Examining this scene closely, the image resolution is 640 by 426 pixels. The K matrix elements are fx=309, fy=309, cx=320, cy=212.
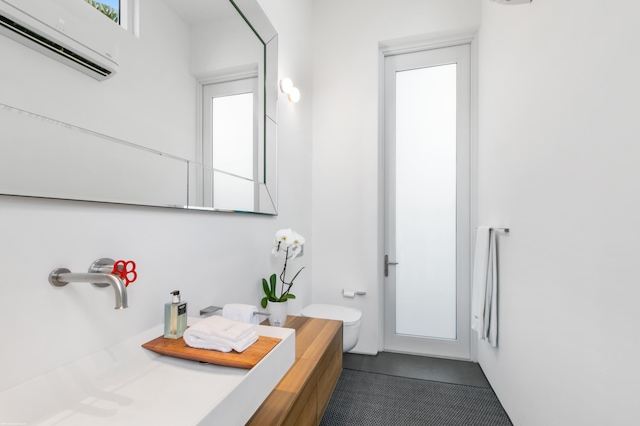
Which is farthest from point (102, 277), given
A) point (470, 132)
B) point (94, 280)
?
point (470, 132)

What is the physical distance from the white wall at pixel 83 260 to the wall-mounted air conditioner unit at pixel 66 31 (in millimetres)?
28

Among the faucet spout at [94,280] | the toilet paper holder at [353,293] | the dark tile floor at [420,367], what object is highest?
the faucet spout at [94,280]

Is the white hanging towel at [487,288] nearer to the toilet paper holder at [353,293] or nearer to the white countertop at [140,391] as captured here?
the toilet paper holder at [353,293]

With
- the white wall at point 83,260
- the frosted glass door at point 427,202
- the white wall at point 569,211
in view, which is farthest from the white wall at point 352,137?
the white wall at point 83,260

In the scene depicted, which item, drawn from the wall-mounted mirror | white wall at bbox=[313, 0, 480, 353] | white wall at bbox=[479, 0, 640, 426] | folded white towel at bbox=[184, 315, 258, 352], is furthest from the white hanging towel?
folded white towel at bbox=[184, 315, 258, 352]

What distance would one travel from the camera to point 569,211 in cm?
114

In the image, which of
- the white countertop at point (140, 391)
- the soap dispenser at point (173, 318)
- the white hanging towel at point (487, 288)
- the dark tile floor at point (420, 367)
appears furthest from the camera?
the dark tile floor at point (420, 367)

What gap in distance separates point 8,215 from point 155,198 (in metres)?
0.39

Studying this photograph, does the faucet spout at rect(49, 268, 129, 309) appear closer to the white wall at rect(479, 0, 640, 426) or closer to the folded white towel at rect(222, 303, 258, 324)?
the folded white towel at rect(222, 303, 258, 324)

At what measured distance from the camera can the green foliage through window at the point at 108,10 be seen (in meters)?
0.83

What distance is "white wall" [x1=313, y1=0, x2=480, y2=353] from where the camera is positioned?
2.57 m

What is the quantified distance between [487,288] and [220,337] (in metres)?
1.76

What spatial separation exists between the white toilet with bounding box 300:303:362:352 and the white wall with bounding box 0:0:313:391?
82cm

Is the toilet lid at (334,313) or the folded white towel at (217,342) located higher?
the folded white towel at (217,342)
